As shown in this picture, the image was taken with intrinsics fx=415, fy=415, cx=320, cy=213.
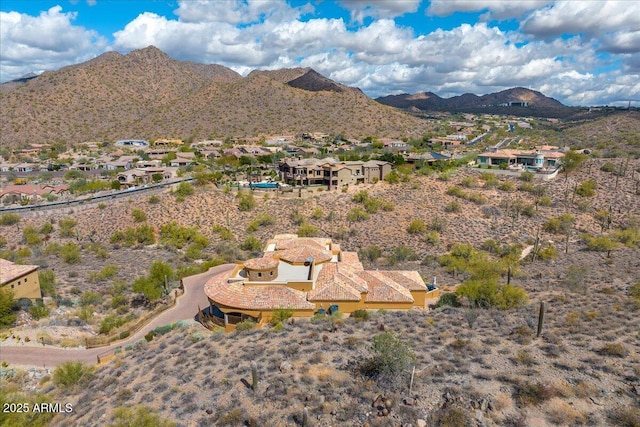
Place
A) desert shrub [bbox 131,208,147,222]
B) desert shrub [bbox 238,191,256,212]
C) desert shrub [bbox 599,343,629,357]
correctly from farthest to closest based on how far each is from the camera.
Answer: desert shrub [bbox 238,191,256,212] → desert shrub [bbox 131,208,147,222] → desert shrub [bbox 599,343,629,357]

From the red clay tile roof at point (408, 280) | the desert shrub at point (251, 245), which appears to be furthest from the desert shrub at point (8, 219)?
the red clay tile roof at point (408, 280)

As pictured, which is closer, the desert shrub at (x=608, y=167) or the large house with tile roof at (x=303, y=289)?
the large house with tile roof at (x=303, y=289)

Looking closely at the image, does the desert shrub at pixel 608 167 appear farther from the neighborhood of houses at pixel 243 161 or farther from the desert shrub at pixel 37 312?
the desert shrub at pixel 37 312

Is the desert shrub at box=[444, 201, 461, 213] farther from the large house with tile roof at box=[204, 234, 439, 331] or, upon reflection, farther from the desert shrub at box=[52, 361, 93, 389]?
the desert shrub at box=[52, 361, 93, 389]

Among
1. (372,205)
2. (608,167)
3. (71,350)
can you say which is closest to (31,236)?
(71,350)

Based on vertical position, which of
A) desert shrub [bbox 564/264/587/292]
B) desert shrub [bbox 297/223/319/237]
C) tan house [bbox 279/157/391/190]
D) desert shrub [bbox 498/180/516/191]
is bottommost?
desert shrub [bbox 297/223/319/237]

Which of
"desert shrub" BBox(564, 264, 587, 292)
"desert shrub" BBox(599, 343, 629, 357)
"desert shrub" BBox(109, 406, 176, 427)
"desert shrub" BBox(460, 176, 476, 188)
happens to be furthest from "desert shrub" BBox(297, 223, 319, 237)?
"desert shrub" BBox(599, 343, 629, 357)

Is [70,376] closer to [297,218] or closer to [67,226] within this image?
[297,218]
